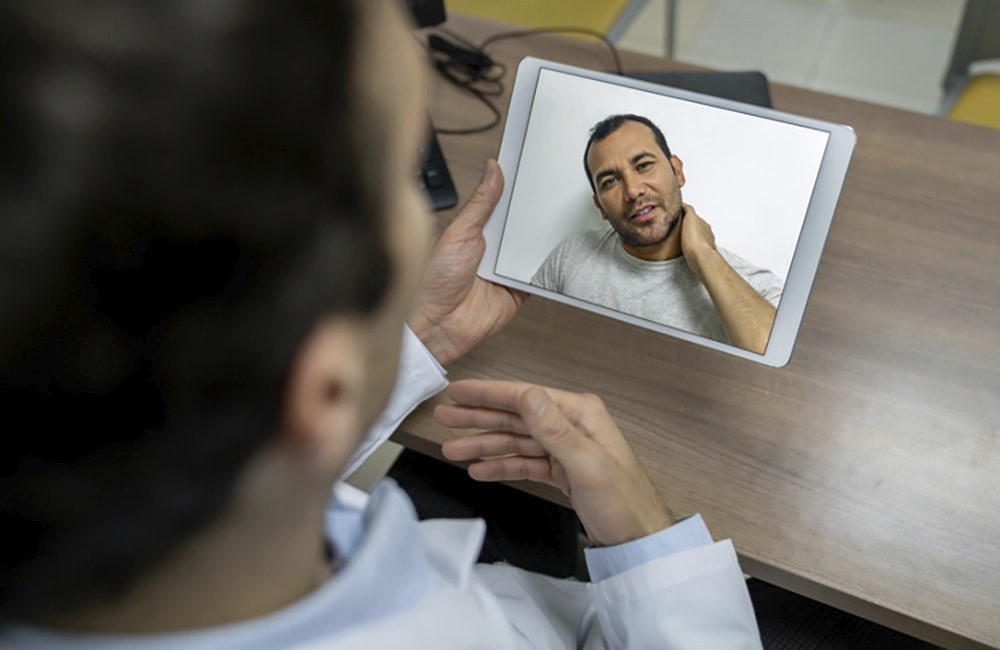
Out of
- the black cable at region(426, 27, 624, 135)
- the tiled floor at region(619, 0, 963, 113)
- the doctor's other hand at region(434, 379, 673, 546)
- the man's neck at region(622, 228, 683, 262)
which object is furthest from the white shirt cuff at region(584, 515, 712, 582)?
the tiled floor at region(619, 0, 963, 113)

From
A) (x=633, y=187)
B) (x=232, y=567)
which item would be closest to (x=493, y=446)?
(x=633, y=187)

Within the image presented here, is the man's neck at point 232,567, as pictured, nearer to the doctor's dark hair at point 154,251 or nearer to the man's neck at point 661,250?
the doctor's dark hair at point 154,251

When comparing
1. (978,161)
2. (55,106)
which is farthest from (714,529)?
(55,106)

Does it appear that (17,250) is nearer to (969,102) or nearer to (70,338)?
(70,338)

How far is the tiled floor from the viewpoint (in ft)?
6.59

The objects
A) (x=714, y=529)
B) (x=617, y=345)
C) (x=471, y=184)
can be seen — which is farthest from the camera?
(x=471, y=184)

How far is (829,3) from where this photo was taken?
2.18 meters

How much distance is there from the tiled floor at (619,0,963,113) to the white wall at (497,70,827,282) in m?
1.41

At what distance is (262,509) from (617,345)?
0.55 meters

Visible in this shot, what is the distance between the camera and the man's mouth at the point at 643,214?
2.53 feet

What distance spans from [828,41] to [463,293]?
66.8 inches

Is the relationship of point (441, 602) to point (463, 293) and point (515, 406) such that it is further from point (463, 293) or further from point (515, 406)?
point (463, 293)

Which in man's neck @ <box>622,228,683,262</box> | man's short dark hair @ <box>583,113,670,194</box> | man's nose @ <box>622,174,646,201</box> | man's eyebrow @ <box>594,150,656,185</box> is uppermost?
man's short dark hair @ <box>583,113,670,194</box>

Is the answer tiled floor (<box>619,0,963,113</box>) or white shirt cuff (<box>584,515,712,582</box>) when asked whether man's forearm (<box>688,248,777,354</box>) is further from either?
tiled floor (<box>619,0,963,113</box>)
